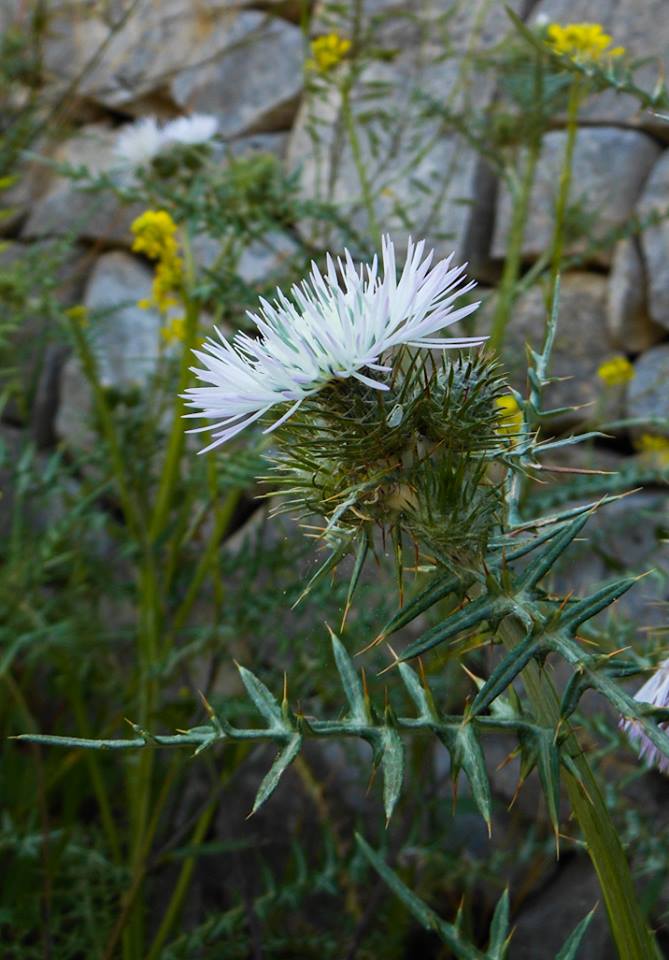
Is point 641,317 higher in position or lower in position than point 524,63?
lower

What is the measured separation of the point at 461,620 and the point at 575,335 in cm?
221

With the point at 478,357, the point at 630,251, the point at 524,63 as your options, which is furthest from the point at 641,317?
the point at 478,357

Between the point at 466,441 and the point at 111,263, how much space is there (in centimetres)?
305

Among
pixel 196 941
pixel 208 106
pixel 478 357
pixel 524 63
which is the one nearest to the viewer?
pixel 478 357

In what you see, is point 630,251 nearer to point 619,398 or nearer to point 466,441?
point 619,398

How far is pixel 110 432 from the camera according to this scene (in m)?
1.64

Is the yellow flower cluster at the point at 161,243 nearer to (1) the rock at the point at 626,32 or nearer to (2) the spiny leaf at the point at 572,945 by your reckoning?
(2) the spiny leaf at the point at 572,945

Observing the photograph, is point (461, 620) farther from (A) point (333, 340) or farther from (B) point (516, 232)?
(B) point (516, 232)

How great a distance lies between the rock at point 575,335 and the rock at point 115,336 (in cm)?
118

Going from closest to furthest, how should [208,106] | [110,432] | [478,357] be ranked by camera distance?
[478,357], [110,432], [208,106]

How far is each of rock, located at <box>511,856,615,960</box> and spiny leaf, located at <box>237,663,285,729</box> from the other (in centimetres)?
166

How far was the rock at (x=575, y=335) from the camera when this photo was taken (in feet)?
8.85

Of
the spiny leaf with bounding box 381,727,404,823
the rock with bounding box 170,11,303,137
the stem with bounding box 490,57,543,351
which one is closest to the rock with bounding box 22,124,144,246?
the rock with bounding box 170,11,303,137

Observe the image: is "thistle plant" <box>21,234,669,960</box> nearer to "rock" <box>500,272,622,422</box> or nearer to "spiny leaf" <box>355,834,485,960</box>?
"spiny leaf" <box>355,834,485,960</box>
